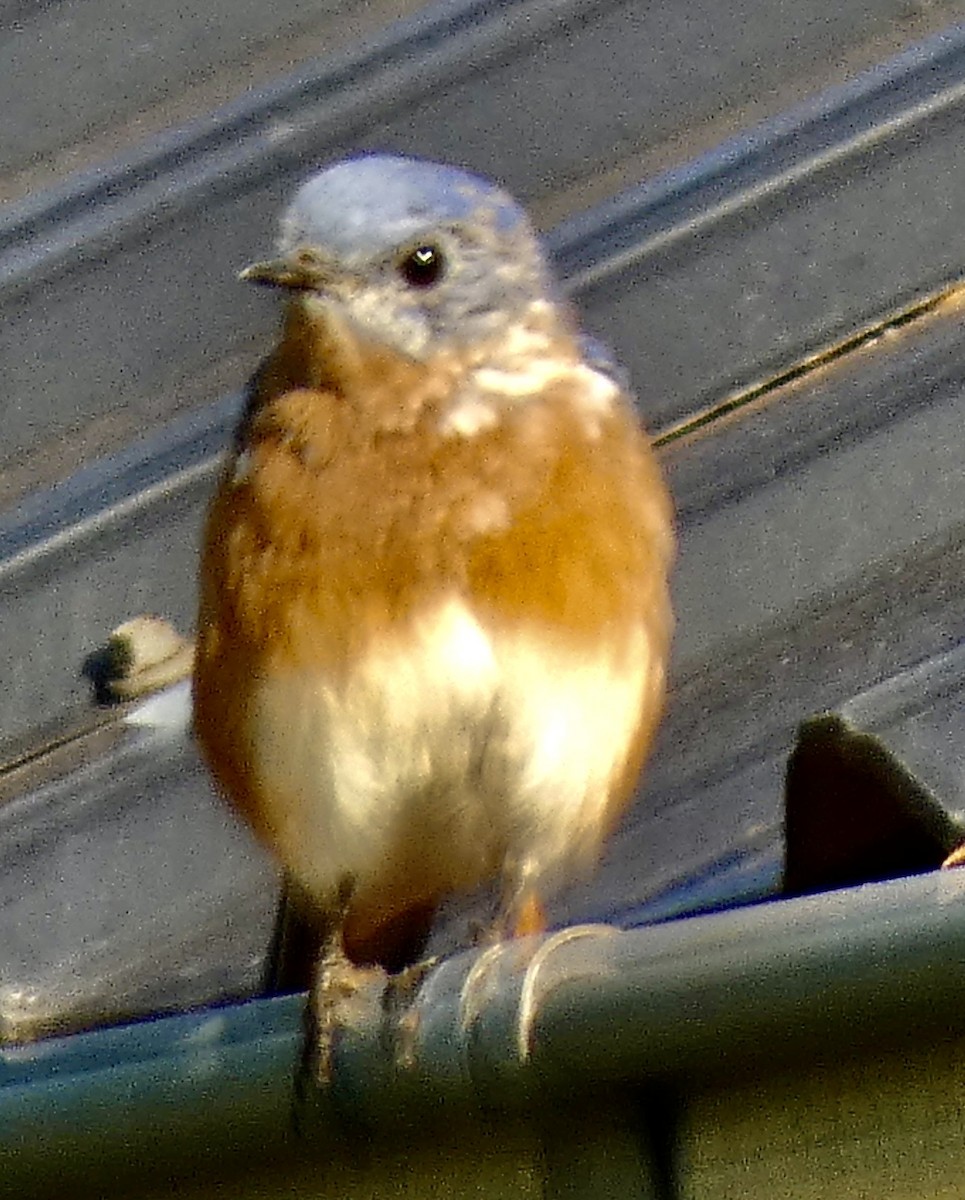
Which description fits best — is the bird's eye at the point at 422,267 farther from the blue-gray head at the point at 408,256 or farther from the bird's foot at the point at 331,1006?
the bird's foot at the point at 331,1006

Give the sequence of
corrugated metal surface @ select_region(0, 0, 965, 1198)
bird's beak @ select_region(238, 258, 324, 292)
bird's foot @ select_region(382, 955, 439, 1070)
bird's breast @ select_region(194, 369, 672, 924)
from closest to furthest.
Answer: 1. bird's foot @ select_region(382, 955, 439, 1070)
2. corrugated metal surface @ select_region(0, 0, 965, 1198)
3. bird's breast @ select_region(194, 369, 672, 924)
4. bird's beak @ select_region(238, 258, 324, 292)

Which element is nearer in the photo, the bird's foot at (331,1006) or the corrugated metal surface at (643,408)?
the bird's foot at (331,1006)

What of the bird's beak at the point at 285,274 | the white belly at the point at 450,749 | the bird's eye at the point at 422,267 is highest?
the bird's beak at the point at 285,274

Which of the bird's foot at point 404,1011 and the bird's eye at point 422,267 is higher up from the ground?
the bird's eye at point 422,267

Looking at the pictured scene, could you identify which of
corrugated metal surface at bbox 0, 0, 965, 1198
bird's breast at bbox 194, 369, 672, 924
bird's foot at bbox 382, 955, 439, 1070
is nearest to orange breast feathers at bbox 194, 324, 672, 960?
bird's breast at bbox 194, 369, 672, 924

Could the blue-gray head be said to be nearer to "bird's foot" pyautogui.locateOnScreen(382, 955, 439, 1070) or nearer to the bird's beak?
the bird's beak

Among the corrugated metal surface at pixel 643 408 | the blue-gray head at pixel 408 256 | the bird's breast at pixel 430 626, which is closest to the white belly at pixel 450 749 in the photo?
the bird's breast at pixel 430 626

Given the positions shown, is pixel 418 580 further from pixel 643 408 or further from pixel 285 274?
pixel 643 408

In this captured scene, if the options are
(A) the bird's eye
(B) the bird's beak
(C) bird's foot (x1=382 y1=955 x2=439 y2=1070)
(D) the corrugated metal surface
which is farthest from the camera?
(A) the bird's eye
